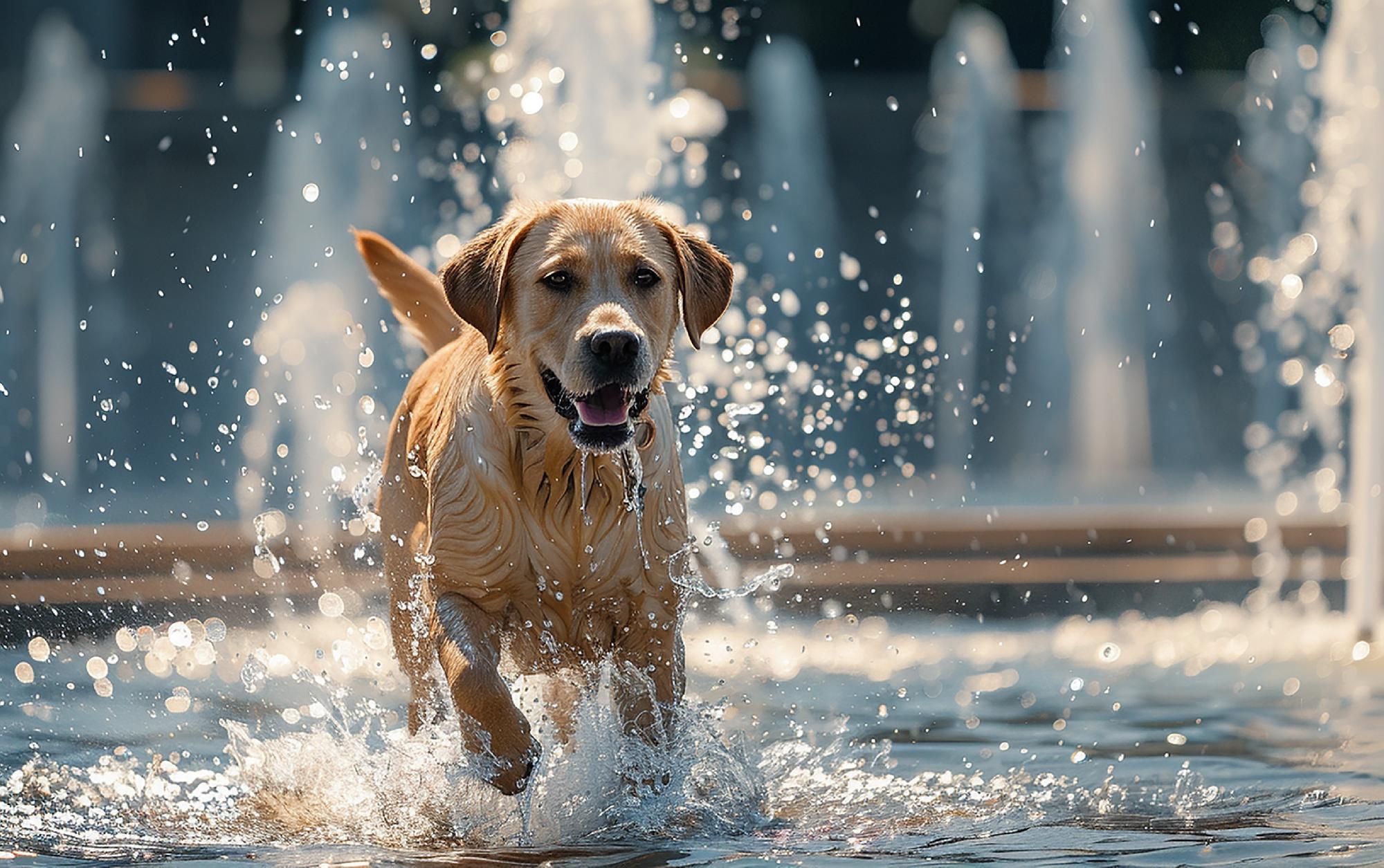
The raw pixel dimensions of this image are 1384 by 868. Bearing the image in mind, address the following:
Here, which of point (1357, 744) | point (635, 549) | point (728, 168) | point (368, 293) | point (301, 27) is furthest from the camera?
point (301, 27)

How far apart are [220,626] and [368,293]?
931 cm

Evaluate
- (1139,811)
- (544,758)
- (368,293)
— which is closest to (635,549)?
(544,758)

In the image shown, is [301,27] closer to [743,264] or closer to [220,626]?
[743,264]

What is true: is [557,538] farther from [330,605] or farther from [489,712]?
[330,605]

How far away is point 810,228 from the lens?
2088 centimetres

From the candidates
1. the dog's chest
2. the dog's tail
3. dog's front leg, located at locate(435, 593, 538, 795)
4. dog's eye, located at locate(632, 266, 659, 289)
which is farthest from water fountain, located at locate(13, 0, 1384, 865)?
dog's eye, located at locate(632, 266, 659, 289)

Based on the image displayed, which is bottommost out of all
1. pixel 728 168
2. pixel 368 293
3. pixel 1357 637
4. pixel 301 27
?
pixel 1357 637

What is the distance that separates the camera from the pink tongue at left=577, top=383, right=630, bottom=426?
4.05 metres

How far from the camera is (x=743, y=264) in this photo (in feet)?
63.1

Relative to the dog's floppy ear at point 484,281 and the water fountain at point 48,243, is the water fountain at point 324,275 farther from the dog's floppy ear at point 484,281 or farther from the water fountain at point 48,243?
the dog's floppy ear at point 484,281

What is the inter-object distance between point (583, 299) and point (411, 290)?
1402mm

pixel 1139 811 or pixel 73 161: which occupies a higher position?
pixel 73 161

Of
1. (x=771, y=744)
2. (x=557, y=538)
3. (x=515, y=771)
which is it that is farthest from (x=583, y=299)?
(x=771, y=744)

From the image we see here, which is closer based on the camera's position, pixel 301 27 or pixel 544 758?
pixel 544 758
